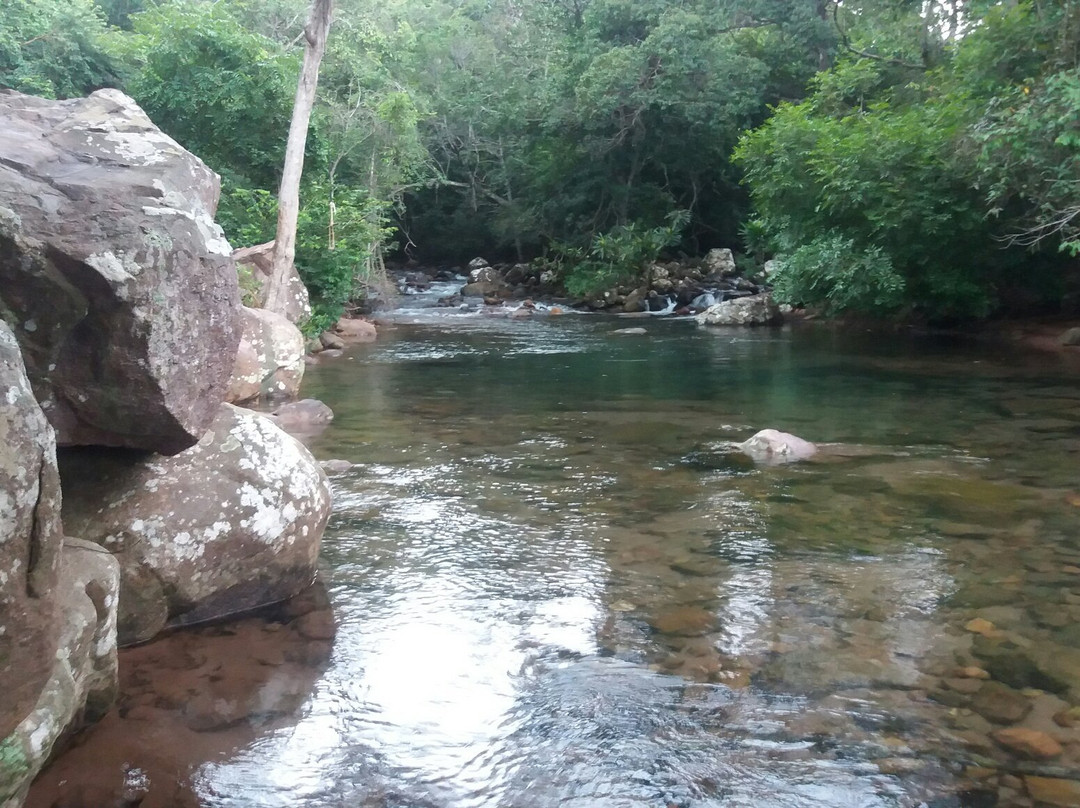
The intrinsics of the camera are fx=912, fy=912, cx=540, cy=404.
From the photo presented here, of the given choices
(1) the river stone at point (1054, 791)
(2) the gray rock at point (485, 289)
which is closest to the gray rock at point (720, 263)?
(2) the gray rock at point (485, 289)

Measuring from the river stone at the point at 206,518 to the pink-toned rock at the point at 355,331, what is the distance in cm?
1343

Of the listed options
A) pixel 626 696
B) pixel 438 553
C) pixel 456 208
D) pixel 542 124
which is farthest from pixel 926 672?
pixel 456 208

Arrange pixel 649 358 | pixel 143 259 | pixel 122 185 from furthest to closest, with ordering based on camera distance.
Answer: pixel 649 358 < pixel 122 185 < pixel 143 259

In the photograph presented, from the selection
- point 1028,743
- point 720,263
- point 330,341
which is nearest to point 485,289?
point 720,263

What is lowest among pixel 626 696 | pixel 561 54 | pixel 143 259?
pixel 626 696

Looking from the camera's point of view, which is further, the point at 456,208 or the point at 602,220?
the point at 456,208

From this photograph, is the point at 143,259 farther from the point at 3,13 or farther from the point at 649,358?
the point at 3,13

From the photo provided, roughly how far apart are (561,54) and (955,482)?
80.0 feet

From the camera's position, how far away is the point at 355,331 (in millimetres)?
18719

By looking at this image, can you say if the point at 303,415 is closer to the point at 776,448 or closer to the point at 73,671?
the point at 776,448

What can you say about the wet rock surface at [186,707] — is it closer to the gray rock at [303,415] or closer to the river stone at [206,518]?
the river stone at [206,518]

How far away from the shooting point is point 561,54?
28.3m

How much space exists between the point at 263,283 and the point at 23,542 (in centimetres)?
1155

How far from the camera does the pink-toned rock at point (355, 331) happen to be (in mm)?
18172
